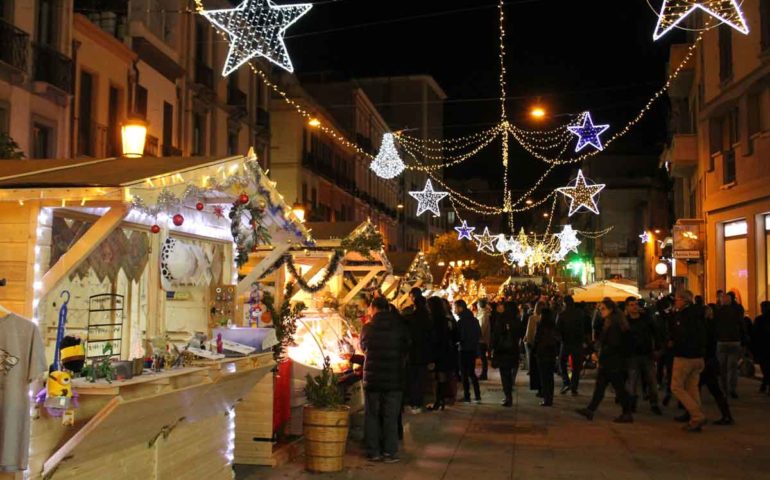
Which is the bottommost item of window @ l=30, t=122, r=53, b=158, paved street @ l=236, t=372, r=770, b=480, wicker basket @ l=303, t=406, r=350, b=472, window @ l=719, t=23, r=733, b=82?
paved street @ l=236, t=372, r=770, b=480

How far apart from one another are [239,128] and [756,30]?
679 inches

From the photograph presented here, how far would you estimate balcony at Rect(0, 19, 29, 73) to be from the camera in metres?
15.2

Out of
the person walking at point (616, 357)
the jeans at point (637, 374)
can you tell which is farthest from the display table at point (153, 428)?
the jeans at point (637, 374)

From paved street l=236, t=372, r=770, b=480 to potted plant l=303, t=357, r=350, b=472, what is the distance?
0.55 feet

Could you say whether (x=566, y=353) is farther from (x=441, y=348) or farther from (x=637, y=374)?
(x=441, y=348)

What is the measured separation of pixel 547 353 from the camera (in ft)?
45.9

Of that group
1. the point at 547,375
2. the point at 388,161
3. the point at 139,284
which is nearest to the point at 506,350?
the point at 547,375

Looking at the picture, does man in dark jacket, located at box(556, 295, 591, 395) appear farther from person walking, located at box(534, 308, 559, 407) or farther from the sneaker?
the sneaker

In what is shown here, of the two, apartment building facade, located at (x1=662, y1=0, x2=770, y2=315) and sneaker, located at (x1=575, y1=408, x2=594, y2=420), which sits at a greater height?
apartment building facade, located at (x1=662, y1=0, x2=770, y2=315)

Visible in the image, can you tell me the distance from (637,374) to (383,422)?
5487mm

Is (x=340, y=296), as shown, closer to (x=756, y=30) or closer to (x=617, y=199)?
(x=756, y=30)

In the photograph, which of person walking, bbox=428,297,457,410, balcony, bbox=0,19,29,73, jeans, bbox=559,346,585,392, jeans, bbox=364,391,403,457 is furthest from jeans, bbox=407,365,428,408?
balcony, bbox=0,19,29,73

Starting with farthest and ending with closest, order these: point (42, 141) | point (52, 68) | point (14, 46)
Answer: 1. point (42, 141)
2. point (52, 68)
3. point (14, 46)

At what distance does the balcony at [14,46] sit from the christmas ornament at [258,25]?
18.9ft
